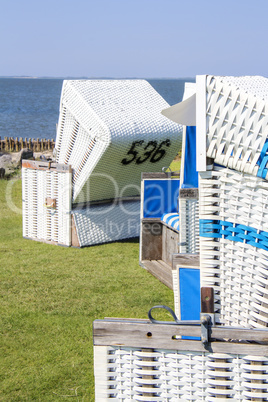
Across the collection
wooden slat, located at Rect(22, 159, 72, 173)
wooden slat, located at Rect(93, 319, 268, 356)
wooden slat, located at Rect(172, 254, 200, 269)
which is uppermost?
wooden slat, located at Rect(22, 159, 72, 173)

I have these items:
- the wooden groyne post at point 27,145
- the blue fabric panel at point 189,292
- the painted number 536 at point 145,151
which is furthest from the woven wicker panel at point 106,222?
the wooden groyne post at point 27,145

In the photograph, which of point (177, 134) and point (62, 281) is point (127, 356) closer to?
point (62, 281)

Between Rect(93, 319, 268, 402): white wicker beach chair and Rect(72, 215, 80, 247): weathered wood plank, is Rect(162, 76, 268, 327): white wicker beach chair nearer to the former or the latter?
Rect(93, 319, 268, 402): white wicker beach chair

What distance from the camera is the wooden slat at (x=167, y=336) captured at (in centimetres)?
201

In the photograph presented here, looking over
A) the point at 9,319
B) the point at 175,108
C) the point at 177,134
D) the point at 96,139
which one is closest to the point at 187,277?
the point at 175,108

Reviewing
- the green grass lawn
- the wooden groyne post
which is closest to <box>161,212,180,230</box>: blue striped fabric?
the green grass lawn

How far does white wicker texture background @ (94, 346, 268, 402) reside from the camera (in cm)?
203

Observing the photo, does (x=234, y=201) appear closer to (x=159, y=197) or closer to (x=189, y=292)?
(x=189, y=292)

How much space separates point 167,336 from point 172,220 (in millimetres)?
4114

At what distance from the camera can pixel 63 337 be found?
4.66 metres

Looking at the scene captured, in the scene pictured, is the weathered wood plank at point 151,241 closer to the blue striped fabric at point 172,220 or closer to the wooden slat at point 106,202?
the blue striped fabric at point 172,220

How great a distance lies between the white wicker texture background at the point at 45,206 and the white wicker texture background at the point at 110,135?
23cm

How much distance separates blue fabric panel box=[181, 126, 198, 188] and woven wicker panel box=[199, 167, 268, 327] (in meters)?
3.11

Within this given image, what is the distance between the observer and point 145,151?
7.47 m
